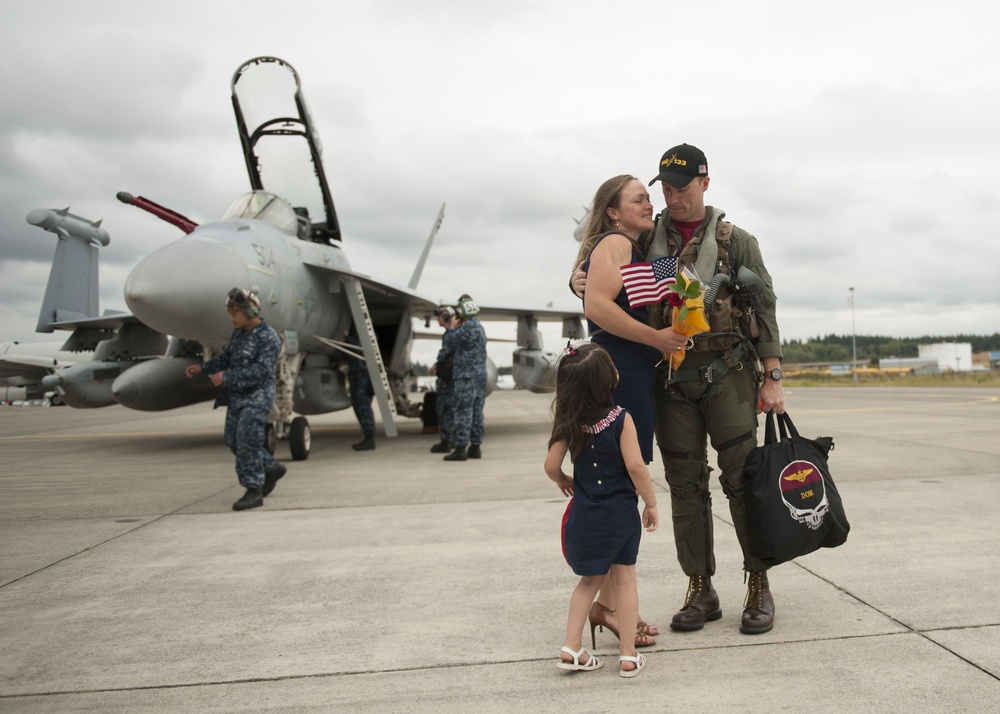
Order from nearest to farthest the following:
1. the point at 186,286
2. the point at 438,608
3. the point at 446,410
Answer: the point at 438,608, the point at 186,286, the point at 446,410

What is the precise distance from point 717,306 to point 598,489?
0.97m

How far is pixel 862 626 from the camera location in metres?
2.83

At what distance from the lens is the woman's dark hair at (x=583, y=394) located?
2.61 m

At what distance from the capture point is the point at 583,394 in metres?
2.62

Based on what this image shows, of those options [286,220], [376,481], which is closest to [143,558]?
[376,481]

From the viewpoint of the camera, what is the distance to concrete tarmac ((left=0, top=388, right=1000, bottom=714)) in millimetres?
2352

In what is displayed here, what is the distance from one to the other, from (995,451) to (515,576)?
6684mm

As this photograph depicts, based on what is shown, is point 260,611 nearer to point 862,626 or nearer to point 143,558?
point 143,558

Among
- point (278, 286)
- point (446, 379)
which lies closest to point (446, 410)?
point (446, 379)

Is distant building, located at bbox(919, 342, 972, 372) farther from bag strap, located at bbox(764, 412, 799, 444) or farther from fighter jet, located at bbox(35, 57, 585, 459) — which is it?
bag strap, located at bbox(764, 412, 799, 444)

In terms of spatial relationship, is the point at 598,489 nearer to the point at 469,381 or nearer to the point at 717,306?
the point at 717,306

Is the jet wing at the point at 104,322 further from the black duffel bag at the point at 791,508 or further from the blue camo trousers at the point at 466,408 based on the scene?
the black duffel bag at the point at 791,508

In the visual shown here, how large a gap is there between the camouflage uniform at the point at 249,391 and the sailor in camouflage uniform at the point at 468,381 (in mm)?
3167

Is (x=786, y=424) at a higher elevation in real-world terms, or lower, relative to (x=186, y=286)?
lower
